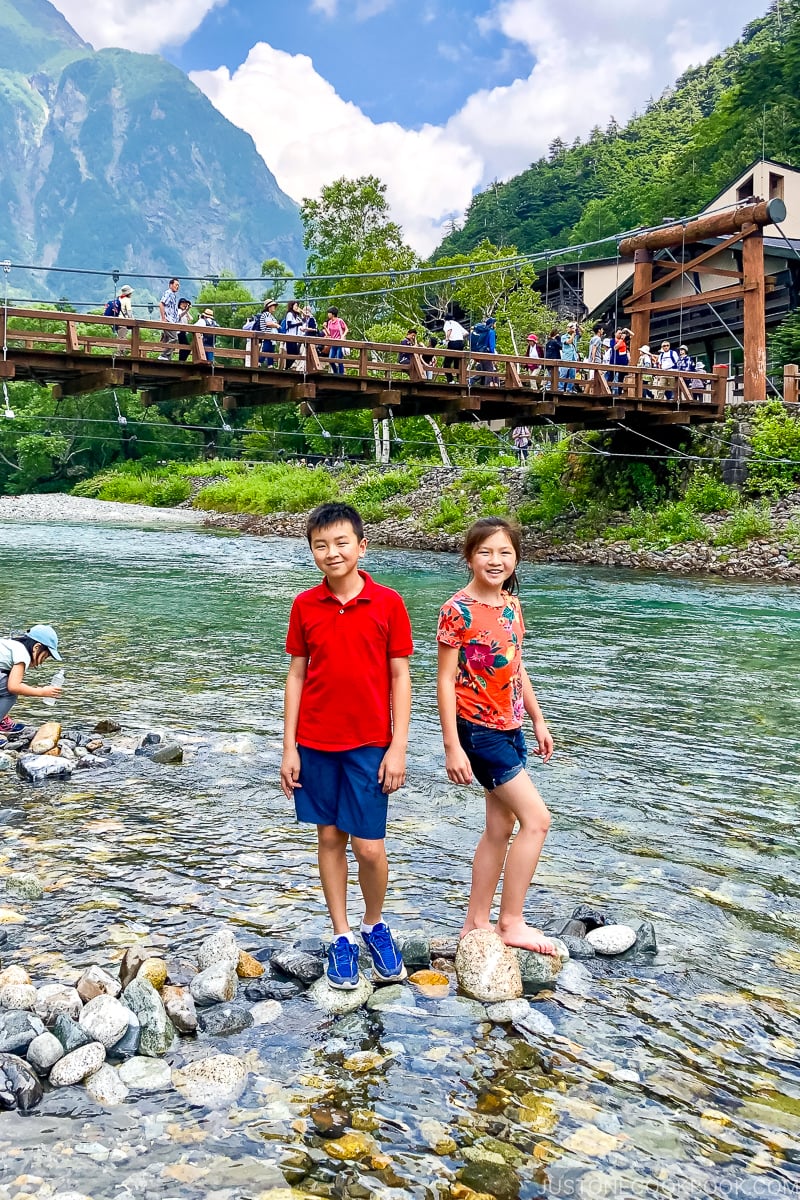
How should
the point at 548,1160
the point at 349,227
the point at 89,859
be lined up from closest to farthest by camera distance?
the point at 548,1160
the point at 89,859
the point at 349,227

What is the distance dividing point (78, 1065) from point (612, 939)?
189 cm

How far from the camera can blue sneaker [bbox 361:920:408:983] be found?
3.42m

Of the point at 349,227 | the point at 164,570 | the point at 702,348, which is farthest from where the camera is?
the point at 349,227

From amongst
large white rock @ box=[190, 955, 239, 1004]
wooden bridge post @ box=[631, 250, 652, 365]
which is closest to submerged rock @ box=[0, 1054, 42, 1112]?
large white rock @ box=[190, 955, 239, 1004]

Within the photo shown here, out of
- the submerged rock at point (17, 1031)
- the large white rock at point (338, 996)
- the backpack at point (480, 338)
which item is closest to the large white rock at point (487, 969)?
the large white rock at point (338, 996)

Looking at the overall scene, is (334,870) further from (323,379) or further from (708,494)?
(708,494)

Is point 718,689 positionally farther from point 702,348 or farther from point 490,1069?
point 702,348

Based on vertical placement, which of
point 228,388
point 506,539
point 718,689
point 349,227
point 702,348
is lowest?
point 718,689

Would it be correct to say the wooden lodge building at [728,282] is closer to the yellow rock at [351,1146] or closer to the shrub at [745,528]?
the shrub at [745,528]

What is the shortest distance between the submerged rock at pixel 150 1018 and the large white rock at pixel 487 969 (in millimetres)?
975

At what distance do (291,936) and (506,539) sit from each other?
1.68 m

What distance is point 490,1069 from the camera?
2916 mm

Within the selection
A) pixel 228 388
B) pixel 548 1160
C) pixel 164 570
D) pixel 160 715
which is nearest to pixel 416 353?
pixel 228 388

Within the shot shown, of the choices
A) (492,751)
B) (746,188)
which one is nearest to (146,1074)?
(492,751)
